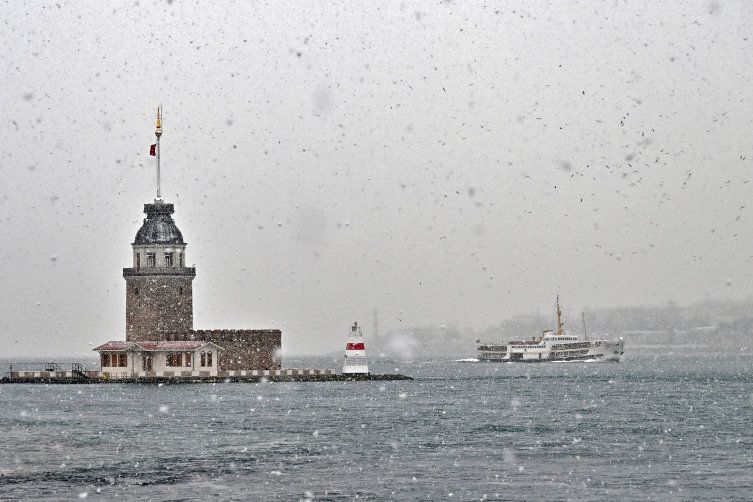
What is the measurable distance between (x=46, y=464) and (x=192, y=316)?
4876 centimetres

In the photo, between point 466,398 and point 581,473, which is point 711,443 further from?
point 466,398

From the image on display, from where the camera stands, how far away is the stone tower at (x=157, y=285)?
279ft

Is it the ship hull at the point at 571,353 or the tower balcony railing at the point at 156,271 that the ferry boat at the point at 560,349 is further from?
the tower balcony railing at the point at 156,271

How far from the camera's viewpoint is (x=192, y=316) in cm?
8669

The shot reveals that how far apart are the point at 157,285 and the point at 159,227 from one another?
4.91 m

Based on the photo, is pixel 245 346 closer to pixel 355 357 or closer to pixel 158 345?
pixel 158 345

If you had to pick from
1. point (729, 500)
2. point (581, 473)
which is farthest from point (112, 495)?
point (729, 500)

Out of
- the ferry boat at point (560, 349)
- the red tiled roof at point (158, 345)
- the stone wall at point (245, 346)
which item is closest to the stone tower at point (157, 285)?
the red tiled roof at point (158, 345)

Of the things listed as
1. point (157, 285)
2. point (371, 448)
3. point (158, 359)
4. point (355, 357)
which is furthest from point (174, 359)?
point (371, 448)

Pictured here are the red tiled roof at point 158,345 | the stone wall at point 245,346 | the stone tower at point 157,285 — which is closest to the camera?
the red tiled roof at point 158,345

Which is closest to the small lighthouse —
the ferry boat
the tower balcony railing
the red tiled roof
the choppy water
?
the choppy water

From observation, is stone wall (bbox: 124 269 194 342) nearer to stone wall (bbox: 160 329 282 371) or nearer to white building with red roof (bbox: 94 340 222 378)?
white building with red roof (bbox: 94 340 222 378)

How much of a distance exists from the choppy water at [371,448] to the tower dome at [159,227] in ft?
44.5

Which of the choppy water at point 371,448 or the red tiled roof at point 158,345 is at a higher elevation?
the red tiled roof at point 158,345
